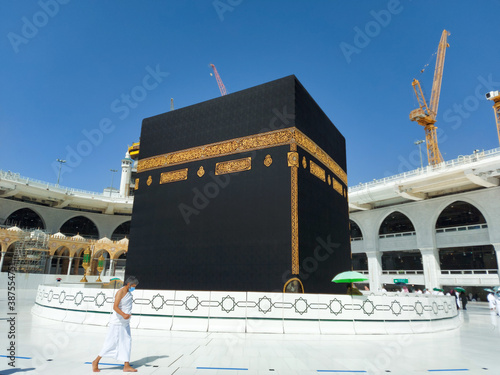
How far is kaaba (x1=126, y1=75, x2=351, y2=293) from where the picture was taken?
7.44 m

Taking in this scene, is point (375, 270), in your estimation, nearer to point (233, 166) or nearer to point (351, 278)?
point (351, 278)

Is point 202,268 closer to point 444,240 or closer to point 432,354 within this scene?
point 432,354

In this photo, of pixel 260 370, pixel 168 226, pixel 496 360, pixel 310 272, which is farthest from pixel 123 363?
pixel 168 226

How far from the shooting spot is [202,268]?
313 inches

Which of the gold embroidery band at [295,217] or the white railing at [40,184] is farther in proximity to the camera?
the white railing at [40,184]

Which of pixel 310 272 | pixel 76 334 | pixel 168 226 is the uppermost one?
pixel 168 226

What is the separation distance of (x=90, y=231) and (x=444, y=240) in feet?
92.1

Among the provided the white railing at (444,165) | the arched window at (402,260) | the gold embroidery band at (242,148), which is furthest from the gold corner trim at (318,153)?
the arched window at (402,260)

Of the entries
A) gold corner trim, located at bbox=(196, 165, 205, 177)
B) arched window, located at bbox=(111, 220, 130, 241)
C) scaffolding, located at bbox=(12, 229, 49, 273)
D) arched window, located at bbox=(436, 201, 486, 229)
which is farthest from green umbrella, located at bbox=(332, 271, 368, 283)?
arched window, located at bbox=(111, 220, 130, 241)

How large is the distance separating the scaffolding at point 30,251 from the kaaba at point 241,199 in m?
14.7

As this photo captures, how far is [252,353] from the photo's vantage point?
4.02 metres

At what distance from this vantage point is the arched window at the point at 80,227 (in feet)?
94.7

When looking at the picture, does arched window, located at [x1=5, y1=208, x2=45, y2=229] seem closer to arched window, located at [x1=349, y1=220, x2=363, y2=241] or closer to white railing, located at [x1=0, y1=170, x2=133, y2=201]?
white railing, located at [x1=0, y1=170, x2=133, y2=201]

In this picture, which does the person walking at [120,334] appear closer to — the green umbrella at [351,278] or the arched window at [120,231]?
the green umbrella at [351,278]
